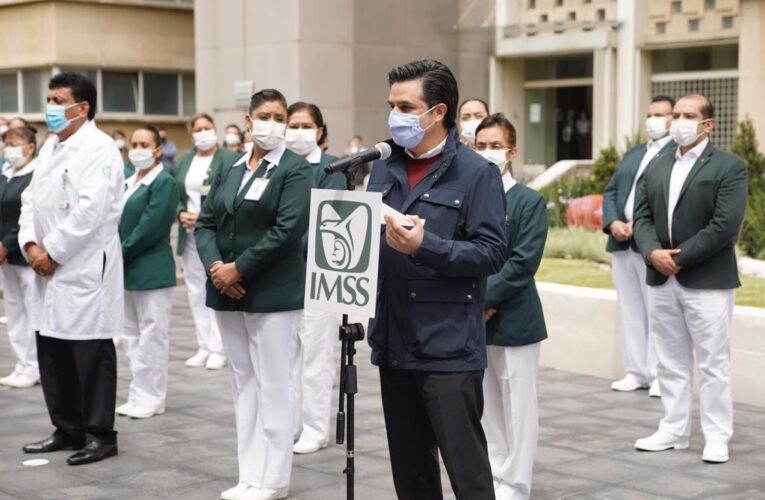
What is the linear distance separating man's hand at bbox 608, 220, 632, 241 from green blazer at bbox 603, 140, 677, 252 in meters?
0.07

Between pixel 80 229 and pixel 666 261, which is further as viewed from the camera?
pixel 666 261

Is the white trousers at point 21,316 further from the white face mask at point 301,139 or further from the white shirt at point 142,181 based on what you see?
the white face mask at point 301,139

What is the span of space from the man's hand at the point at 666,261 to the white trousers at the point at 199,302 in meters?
4.75

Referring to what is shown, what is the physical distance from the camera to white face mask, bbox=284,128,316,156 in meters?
8.78

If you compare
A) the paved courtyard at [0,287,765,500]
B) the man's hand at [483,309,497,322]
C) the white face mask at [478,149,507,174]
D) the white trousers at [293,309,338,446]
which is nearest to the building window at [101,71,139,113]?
the paved courtyard at [0,287,765,500]

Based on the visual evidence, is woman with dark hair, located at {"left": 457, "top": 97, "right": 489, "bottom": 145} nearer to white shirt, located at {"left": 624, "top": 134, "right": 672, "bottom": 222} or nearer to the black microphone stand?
white shirt, located at {"left": 624, "top": 134, "right": 672, "bottom": 222}

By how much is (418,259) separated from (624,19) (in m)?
22.5

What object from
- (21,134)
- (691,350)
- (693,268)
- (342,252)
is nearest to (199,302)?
(21,134)

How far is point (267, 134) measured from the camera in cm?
730

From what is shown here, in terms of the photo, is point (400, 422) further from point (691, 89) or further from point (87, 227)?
point (691, 89)

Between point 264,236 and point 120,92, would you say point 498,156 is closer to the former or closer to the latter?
point 264,236

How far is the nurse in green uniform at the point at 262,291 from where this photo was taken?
23.5 ft

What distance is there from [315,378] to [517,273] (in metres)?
2.27

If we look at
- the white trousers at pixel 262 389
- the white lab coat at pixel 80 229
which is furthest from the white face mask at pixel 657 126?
the white lab coat at pixel 80 229
